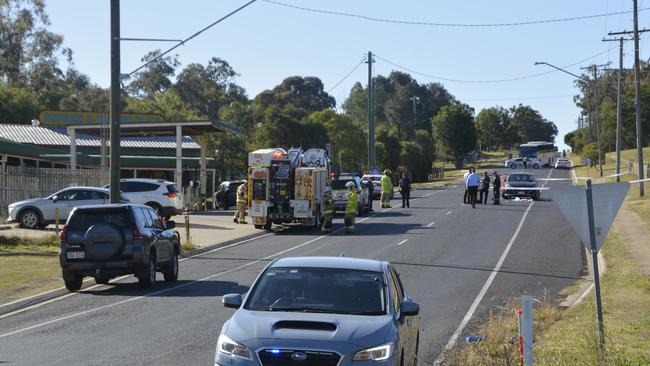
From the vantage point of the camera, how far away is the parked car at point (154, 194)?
38.5 m

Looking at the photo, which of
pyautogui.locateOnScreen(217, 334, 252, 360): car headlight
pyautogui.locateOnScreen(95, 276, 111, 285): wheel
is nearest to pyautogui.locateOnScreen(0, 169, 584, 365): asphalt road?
pyautogui.locateOnScreen(95, 276, 111, 285): wheel

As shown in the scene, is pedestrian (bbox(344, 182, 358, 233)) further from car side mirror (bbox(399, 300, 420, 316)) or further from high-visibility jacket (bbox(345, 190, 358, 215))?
car side mirror (bbox(399, 300, 420, 316))

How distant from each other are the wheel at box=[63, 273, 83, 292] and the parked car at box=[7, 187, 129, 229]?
1554 cm

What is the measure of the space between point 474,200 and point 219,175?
3321cm

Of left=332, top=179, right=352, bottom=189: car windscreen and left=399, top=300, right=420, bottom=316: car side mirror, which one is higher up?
left=332, top=179, right=352, bottom=189: car windscreen

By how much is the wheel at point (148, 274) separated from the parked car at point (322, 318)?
32.3 ft

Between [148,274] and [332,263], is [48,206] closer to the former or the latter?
[148,274]

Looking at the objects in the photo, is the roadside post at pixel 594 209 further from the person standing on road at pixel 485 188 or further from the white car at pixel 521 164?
the white car at pixel 521 164

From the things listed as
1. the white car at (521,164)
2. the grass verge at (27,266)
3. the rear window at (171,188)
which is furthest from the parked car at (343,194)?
the white car at (521,164)

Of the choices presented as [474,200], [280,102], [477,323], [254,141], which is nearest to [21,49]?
[254,141]

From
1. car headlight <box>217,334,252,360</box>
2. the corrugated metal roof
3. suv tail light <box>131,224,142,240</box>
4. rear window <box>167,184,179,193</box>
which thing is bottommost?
car headlight <box>217,334,252,360</box>

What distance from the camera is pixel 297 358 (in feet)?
26.3

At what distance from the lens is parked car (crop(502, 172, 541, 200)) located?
51.0 metres

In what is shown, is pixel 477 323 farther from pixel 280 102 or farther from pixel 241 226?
pixel 280 102
